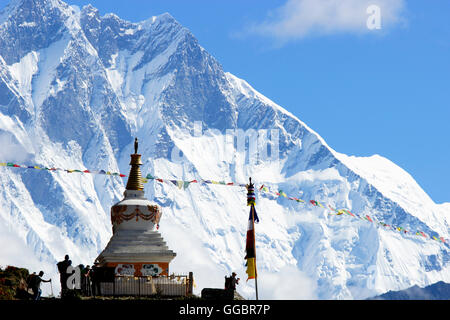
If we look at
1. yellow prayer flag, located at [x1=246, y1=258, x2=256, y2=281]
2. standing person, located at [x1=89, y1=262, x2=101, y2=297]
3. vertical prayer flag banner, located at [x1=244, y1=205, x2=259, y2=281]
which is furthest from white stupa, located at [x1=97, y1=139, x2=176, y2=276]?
standing person, located at [x1=89, y1=262, x2=101, y2=297]

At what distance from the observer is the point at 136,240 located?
62594 mm

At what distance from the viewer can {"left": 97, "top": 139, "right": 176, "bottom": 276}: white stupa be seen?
6109 centimetres

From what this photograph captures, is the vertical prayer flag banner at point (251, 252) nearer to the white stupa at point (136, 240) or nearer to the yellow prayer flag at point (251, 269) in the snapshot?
the yellow prayer flag at point (251, 269)

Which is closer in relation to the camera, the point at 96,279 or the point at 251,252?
the point at 96,279

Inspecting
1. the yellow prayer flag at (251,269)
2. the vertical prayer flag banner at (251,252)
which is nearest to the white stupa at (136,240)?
the vertical prayer flag banner at (251,252)

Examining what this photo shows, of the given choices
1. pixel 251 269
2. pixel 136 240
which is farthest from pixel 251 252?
pixel 136 240

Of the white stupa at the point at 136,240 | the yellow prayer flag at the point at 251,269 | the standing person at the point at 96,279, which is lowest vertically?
the standing person at the point at 96,279

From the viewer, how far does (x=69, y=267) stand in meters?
48.6

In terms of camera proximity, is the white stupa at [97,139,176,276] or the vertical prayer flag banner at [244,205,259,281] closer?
the vertical prayer flag banner at [244,205,259,281]

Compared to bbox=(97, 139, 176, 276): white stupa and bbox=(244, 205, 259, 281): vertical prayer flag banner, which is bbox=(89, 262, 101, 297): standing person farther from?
bbox=(97, 139, 176, 276): white stupa

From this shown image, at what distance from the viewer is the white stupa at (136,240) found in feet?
200

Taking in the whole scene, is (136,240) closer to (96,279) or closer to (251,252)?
(251,252)

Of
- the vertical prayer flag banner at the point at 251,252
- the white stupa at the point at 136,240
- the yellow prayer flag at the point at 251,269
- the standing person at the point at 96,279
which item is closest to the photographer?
the standing person at the point at 96,279
